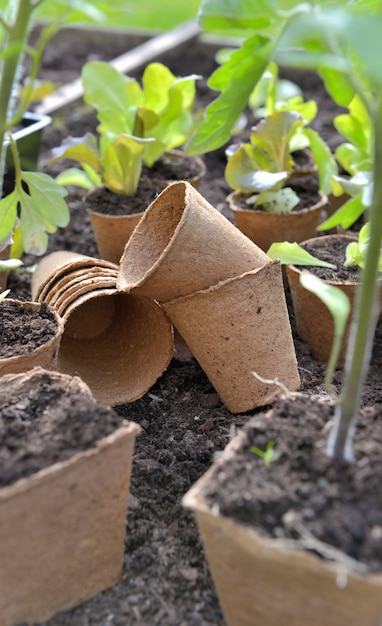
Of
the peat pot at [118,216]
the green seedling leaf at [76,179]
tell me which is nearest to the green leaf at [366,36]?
the peat pot at [118,216]

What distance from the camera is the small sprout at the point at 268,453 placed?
107 centimetres

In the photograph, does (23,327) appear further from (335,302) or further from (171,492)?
(335,302)

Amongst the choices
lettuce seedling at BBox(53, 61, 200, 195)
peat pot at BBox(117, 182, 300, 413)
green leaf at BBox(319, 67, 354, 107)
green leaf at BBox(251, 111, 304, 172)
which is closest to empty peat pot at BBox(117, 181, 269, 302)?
peat pot at BBox(117, 182, 300, 413)

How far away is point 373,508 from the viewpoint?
38.8 inches

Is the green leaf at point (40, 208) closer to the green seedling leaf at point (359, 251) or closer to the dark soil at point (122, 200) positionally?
the dark soil at point (122, 200)

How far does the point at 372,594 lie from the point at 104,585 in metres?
0.48

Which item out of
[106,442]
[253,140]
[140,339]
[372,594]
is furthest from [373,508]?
[253,140]

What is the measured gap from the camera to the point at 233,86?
114 cm

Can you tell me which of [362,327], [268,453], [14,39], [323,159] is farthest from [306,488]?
[323,159]

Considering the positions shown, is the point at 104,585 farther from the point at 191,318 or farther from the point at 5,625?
the point at 191,318

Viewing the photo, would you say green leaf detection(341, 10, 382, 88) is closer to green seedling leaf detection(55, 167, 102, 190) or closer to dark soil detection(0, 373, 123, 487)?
dark soil detection(0, 373, 123, 487)

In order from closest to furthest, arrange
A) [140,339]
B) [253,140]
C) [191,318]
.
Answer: [191,318], [140,339], [253,140]

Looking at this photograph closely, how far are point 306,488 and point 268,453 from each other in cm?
9

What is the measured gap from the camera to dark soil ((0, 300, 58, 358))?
140 cm
